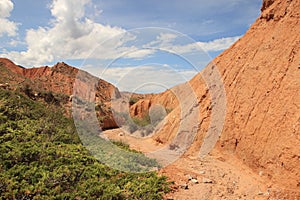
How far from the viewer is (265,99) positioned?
7.90 metres

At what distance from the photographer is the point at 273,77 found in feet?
26.4

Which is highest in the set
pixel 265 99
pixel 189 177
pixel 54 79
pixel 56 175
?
pixel 54 79

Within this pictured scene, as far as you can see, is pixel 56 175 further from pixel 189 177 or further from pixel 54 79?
pixel 54 79

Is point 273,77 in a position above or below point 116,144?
above

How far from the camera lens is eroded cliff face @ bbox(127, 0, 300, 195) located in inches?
254

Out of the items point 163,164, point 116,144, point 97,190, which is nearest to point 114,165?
point 163,164

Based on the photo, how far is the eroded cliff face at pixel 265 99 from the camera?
646cm

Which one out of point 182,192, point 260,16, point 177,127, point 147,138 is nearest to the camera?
point 182,192

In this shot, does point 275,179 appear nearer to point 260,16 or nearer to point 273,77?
point 273,77

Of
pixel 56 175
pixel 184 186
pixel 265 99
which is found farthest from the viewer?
pixel 265 99

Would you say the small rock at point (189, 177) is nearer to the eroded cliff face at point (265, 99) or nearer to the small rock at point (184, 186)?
the small rock at point (184, 186)

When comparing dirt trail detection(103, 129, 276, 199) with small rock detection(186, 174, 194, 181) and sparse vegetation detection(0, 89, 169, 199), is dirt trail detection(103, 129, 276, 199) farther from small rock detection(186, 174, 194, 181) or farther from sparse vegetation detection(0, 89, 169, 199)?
sparse vegetation detection(0, 89, 169, 199)

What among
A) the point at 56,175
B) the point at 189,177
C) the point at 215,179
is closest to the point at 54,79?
the point at 56,175

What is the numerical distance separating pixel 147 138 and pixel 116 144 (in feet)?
11.5
